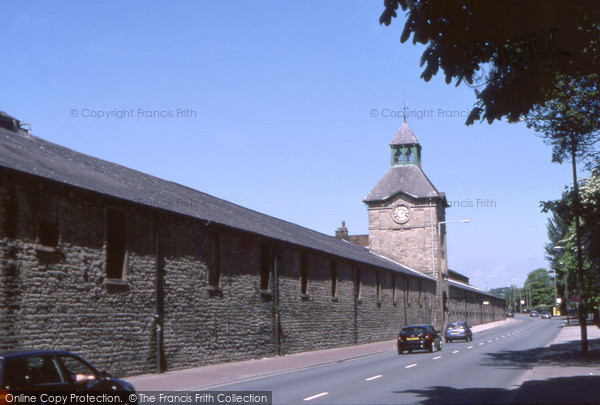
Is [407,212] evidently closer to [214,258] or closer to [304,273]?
[304,273]

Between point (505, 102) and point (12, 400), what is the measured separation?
7849 mm

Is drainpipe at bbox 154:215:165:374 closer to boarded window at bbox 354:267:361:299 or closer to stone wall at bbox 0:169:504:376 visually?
stone wall at bbox 0:169:504:376

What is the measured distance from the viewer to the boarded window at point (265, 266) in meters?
30.6

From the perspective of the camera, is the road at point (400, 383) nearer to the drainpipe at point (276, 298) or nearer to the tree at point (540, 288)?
the drainpipe at point (276, 298)

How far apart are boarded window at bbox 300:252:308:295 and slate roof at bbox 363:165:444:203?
112 feet

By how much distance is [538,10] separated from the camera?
8531 mm

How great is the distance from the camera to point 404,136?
72625mm

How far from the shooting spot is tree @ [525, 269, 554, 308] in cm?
17525

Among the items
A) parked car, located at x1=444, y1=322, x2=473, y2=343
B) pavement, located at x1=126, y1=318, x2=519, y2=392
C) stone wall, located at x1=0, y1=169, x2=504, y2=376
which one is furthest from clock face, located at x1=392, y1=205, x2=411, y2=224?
pavement, located at x1=126, y1=318, x2=519, y2=392

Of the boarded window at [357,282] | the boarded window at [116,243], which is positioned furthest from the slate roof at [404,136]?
the boarded window at [116,243]

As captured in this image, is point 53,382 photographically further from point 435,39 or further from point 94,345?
point 94,345

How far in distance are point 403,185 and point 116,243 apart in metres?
52.2

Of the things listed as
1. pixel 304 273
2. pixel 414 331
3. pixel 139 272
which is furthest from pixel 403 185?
pixel 139 272

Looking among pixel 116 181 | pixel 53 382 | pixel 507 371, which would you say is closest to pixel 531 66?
pixel 53 382
